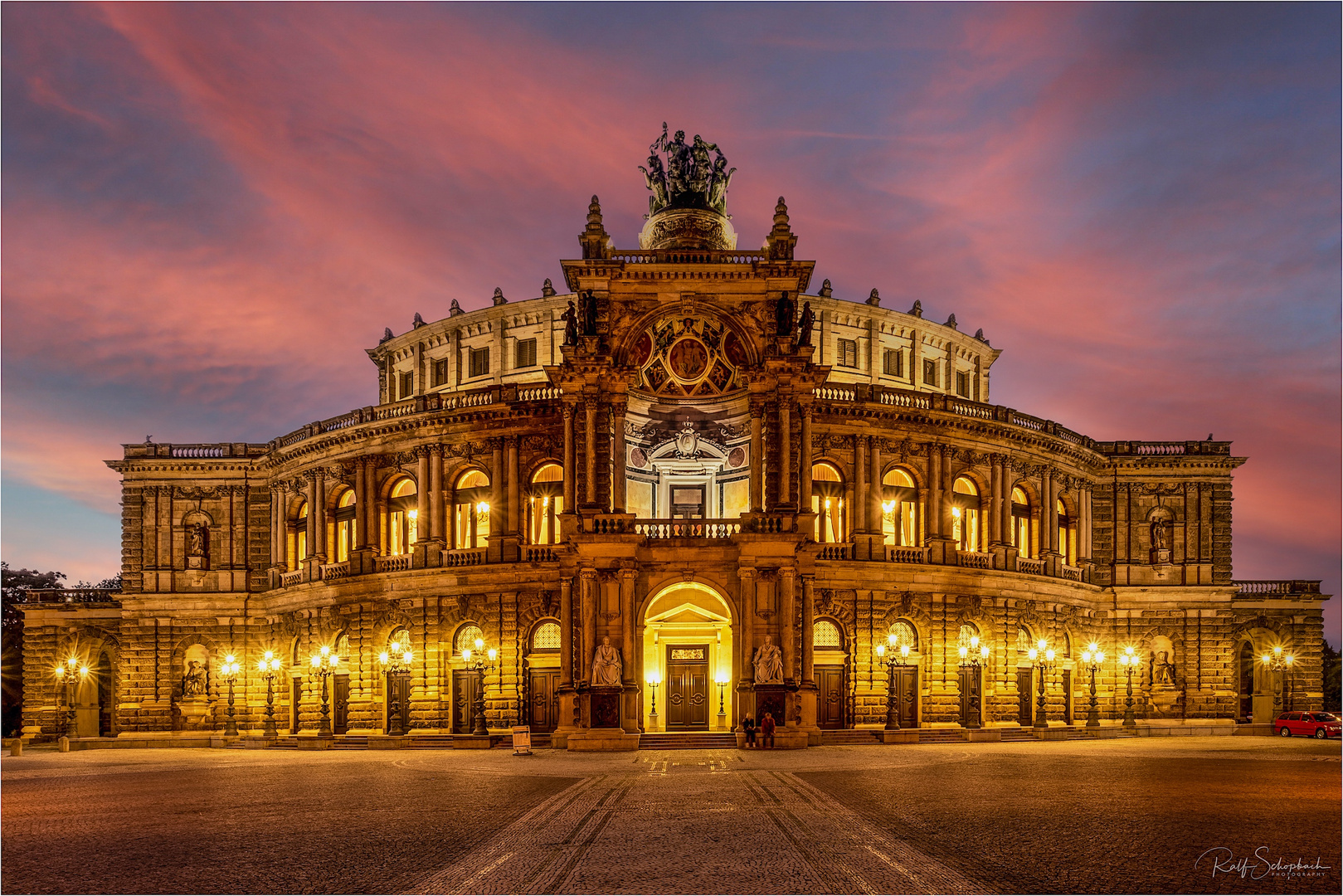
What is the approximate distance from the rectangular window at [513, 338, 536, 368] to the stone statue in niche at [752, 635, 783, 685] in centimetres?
2755

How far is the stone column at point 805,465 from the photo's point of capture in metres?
47.6

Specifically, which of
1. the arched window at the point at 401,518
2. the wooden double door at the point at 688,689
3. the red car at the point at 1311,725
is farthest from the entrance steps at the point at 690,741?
the red car at the point at 1311,725

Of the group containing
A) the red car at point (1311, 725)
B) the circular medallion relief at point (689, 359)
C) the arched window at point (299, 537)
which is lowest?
the red car at point (1311, 725)

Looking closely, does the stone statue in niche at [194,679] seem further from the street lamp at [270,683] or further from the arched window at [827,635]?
the arched window at [827,635]

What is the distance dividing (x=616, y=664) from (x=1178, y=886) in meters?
31.6

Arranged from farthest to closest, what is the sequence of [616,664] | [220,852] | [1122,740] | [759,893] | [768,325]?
[1122,740] < [768,325] < [616,664] < [220,852] < [759,893]

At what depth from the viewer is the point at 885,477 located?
5722cm

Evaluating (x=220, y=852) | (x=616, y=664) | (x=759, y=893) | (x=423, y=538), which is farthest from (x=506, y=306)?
(x=759, y=893)

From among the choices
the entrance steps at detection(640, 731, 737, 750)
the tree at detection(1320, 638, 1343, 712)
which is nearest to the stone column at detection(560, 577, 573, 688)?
the entrance steps at detection(640, 731, 737, 750)

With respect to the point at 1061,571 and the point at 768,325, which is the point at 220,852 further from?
the point at 1061,571

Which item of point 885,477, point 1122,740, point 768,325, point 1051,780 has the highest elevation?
point 768,325

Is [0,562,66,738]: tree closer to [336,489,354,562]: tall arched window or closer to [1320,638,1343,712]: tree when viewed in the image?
[336,489,354,562]: tall arched window

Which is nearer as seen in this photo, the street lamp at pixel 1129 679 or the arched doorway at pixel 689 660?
the arched doorway at pixel 689 660

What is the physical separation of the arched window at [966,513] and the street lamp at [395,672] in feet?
91.2
